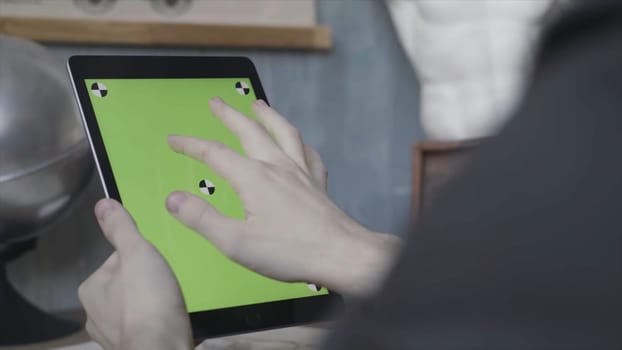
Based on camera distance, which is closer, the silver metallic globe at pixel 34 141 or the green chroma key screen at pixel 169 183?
the green chroma key screen at pixel 169 183

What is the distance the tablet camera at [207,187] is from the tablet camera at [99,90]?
0.36ft

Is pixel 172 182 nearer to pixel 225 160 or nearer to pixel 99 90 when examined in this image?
pixel 99 90

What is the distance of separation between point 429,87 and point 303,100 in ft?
0.76

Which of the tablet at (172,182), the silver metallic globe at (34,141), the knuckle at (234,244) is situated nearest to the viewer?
the knuckle at (234,244)

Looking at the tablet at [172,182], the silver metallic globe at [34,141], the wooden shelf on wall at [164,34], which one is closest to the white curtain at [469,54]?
the wooden shelf on wall at [164,34]

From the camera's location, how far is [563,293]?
0.14 m

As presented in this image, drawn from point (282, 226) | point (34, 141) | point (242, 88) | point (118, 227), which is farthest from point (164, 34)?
point (282, 226)

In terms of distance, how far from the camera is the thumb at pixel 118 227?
562 millimetres

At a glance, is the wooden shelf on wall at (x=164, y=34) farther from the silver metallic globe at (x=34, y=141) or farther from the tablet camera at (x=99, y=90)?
the tablet camera at (x=99, y=90)

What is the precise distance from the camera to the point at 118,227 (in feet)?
1.90

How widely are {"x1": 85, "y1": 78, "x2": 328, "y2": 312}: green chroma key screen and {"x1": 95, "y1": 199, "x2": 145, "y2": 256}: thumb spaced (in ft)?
0.21

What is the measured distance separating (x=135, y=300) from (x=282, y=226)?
0.11 metres

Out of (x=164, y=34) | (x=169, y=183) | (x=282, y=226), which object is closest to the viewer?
(x=282, y=226)

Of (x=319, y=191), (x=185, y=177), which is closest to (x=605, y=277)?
(x=319, y=191)
